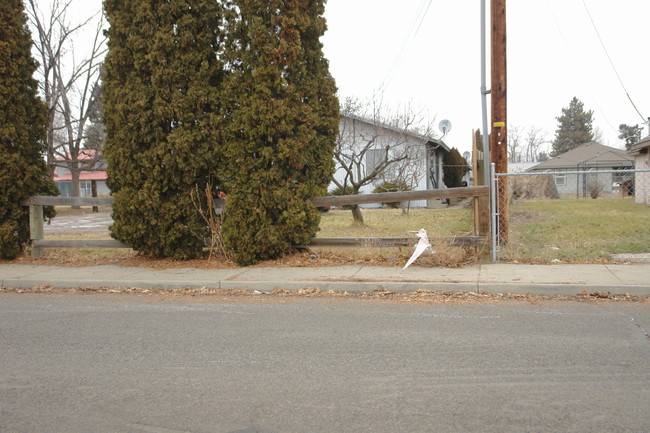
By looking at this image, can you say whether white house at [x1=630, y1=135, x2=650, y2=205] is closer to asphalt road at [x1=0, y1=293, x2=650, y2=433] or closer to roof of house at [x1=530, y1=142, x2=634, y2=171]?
roof of house at [x1=530, y1=142, x2=634, y2=171]

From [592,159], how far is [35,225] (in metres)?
37.3

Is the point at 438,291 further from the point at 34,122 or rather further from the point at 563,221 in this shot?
the point at 563,221

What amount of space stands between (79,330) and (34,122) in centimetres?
664

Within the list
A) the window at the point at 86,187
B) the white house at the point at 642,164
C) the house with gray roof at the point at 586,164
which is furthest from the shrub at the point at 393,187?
the window at the point at 86,187

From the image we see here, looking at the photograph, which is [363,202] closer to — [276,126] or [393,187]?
[276,126]

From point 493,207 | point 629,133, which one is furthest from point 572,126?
point 493,207

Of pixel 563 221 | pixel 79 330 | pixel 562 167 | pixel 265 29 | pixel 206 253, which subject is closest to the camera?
pixel 79 330

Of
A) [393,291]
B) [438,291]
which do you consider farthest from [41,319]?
[438,291]

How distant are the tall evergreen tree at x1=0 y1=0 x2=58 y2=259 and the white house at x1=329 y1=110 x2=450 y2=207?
7841 mm

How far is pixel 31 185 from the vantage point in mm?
10836

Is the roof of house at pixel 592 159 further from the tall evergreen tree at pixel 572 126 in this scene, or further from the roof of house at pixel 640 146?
the tall evergreen tree at pixel 572 126

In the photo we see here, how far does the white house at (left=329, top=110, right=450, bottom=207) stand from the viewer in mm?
17995

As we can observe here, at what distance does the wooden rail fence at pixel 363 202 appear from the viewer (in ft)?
31.0

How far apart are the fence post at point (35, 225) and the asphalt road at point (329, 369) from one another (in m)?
4.33
